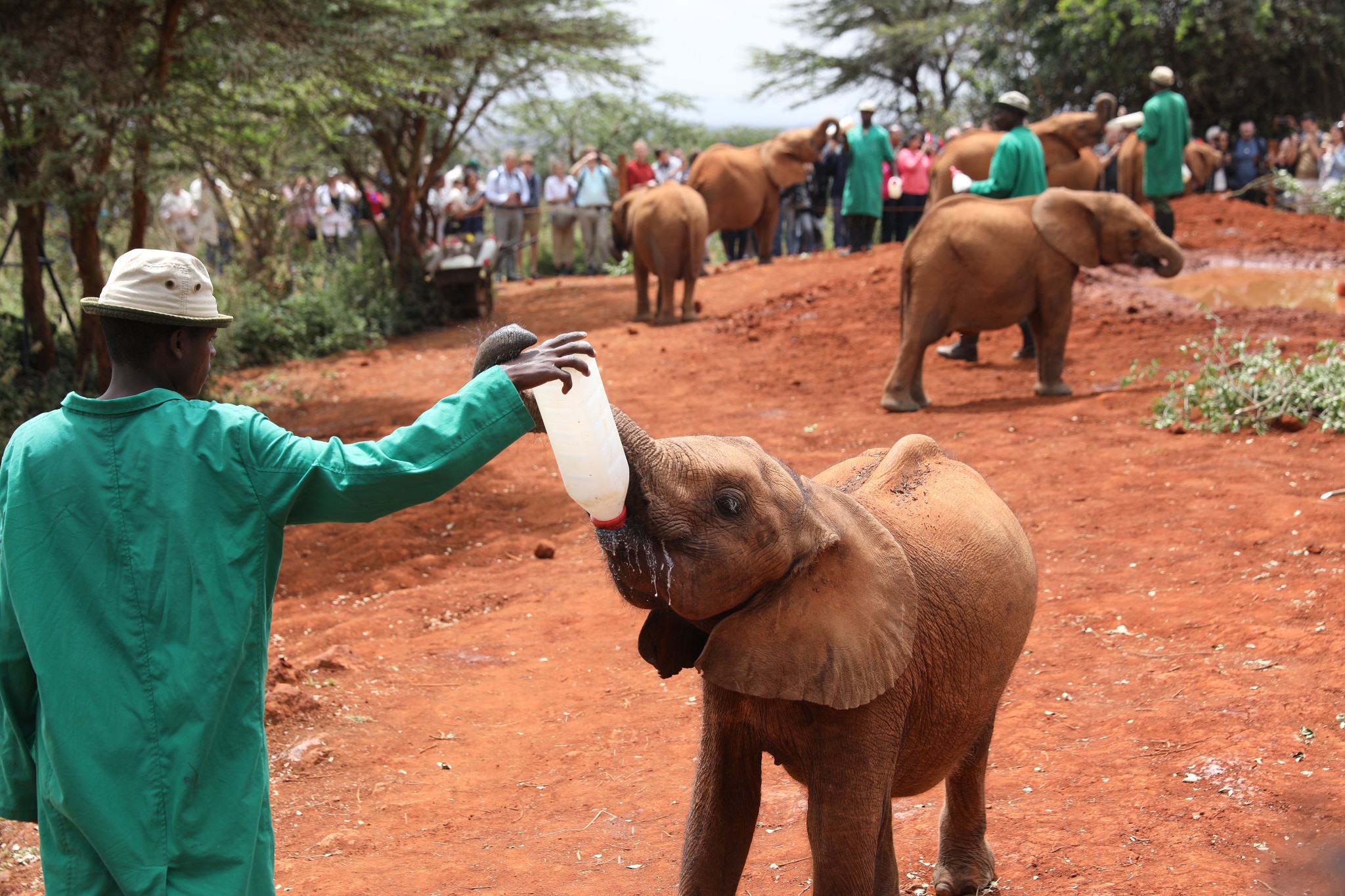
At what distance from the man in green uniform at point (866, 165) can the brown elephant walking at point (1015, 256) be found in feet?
25.4

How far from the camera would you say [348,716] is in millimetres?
5684

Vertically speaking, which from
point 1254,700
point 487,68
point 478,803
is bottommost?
point 478,803

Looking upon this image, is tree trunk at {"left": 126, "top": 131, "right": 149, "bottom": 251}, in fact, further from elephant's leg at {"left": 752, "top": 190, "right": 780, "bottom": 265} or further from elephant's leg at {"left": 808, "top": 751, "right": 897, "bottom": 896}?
elephant's leg at {"left": 752, "top": 190, "right": 780, "bottom": 265}

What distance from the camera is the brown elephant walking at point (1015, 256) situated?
33.9 feet

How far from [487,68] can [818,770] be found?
686 inches

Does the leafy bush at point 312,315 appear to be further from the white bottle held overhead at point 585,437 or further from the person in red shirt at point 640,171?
the white bottle held overhead at point 585,437

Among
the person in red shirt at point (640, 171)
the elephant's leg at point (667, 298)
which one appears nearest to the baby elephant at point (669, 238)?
the elephant's leg at point (667, 298)

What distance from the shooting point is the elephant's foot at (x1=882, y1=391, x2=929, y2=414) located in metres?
10.8

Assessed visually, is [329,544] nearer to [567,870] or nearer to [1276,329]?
[567,870]

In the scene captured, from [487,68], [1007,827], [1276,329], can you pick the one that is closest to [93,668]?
[1007,827]

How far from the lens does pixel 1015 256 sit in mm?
10336

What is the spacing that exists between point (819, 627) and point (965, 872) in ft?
4.83

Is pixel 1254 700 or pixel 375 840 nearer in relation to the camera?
pixel 375 840

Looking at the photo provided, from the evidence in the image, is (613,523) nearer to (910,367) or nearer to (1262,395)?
(1262,395)
